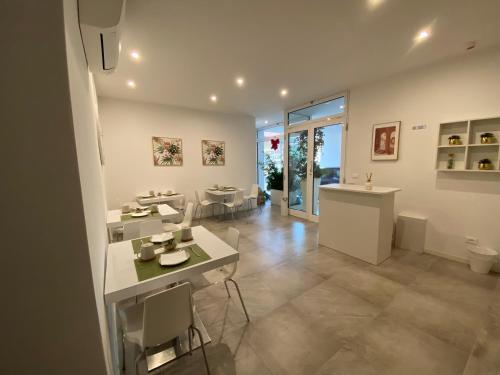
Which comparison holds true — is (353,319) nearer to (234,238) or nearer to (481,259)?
(234,238)

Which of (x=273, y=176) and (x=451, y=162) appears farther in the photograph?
(x=273, y=176)

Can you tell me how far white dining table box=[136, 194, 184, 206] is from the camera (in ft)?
14.1

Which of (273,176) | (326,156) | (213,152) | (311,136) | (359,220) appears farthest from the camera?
(273,176)

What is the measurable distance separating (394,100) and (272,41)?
2356 millimetres

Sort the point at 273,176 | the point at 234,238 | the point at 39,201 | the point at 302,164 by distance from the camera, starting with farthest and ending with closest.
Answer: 1. the point at 273,176
2. the point at 302,164
3. the point at 234,238
4. the point at 39,201

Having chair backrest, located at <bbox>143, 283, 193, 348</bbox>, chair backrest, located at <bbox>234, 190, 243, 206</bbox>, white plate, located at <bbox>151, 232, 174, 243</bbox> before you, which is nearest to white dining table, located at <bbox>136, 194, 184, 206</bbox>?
chair backrest, located at <bbox>234, 190, 243, 206</bbox>

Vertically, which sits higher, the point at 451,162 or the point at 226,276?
the point at 451,162

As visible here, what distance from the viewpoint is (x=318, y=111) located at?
464 centimetres

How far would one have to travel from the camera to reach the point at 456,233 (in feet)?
9.49

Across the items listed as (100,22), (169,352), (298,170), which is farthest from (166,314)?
(298,170)

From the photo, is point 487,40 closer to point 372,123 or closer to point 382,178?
point 372,123

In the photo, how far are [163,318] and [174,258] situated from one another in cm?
46

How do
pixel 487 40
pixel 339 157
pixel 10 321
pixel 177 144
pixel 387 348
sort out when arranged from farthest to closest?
pixel 177 144, pixel 339 157, pixel 487 40, pixel 387 348, pixel 10 321

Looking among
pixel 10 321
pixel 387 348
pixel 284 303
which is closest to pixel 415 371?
pixel 387 348
